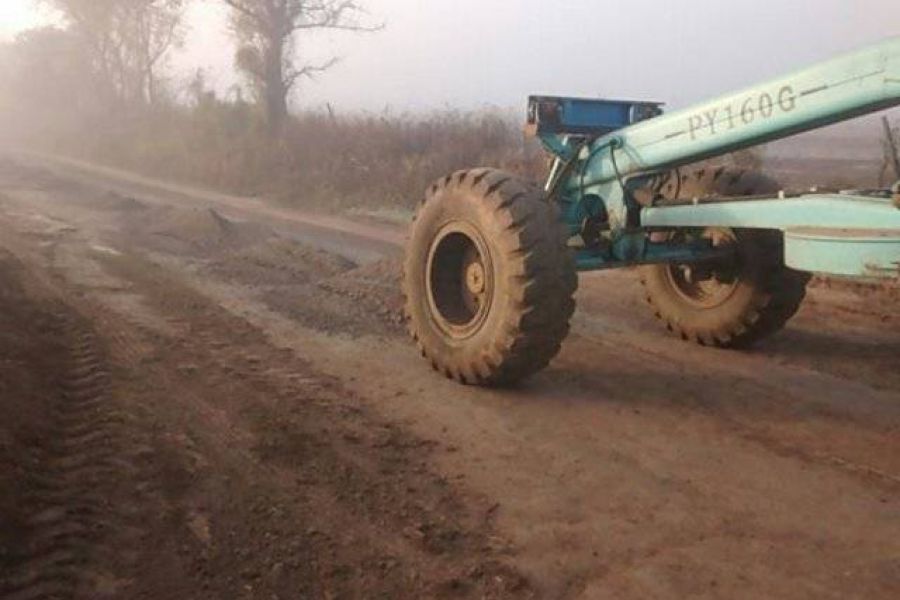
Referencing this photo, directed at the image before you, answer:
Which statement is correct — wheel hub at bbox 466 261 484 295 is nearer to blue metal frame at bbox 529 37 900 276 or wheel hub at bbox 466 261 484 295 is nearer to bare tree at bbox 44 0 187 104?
blue metal frame at bbox 529 37 900 276

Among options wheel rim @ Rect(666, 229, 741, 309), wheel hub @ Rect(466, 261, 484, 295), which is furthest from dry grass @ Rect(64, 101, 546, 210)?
wheel hub @ Rect(466, 261, 484, 295)

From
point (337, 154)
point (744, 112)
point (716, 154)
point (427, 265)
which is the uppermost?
point (337, 154)

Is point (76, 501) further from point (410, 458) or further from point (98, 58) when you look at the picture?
point (98, 58)

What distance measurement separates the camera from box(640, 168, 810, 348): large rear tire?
21.2 feet

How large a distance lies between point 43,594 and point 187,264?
6968 mm

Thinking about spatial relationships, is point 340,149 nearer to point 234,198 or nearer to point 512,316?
point 234,198

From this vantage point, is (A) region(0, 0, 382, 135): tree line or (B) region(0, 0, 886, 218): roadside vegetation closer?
(B) region(0, 0, 886, 218): roadside vegetation

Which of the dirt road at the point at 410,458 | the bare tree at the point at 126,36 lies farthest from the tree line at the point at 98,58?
the dirt road at the point at 410,458

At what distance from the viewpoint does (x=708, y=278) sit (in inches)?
270

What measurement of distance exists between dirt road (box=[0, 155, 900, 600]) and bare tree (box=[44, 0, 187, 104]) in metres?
31.2

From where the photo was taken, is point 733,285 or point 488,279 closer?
point 488,279

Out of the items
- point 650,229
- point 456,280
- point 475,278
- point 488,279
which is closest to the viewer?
point 488,279

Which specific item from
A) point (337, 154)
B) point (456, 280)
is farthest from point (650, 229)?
point (337, 154)

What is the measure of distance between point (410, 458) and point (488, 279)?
5.17 ft
